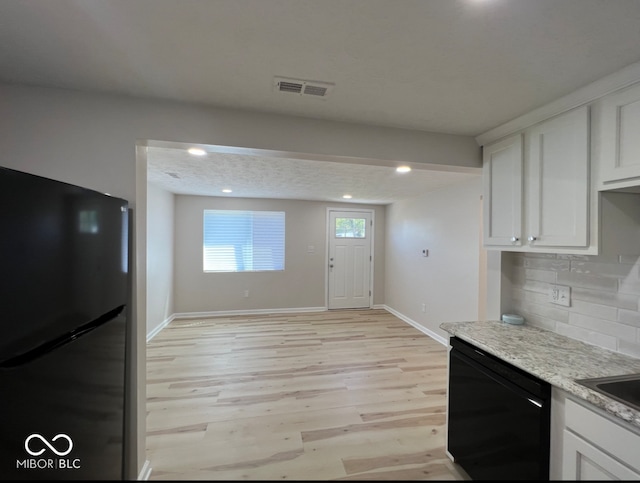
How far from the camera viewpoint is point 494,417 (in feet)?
4.53

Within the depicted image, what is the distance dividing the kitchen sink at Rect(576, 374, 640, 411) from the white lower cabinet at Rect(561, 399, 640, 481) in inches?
5.0

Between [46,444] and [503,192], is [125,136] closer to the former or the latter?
[46,444]

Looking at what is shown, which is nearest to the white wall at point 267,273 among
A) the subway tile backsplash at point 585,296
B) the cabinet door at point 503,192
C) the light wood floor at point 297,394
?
the light wood floor at point 297,394

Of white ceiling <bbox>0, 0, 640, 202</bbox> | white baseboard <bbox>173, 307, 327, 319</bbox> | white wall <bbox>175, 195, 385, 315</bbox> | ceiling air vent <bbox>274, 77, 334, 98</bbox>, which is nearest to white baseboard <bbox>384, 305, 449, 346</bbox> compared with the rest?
white wall <bbox>175, 195, 385, 315</bbox>

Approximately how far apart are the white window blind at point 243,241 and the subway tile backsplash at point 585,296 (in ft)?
13.2

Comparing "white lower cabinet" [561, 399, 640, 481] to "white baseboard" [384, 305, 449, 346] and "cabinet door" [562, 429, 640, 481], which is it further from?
"white baseboard" [384, 305, 449, 346]

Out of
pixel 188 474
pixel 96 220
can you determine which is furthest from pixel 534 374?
A: pixel 96 220

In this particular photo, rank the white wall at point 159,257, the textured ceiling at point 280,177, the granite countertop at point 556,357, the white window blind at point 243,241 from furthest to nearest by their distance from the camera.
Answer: the white window blind at point 243,241
the white wall at point 159,257
the textured ceiling at point 280,177
the granite countertop at point 556,357

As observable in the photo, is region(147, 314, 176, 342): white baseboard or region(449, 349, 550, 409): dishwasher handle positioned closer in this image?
region(449, 349, 550, 409): dishwasher handle

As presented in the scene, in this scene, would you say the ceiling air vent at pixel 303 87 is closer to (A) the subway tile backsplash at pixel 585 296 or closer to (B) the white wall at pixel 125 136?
(B) the white wall at pixel 125 136

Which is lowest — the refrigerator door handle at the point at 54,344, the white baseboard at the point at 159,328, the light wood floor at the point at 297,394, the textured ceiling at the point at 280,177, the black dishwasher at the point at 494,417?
the light wood floor at the point at 297,394

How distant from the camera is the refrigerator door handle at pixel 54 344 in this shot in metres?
0.73

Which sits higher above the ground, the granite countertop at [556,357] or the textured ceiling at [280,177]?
the textured ceiling at [280,177]

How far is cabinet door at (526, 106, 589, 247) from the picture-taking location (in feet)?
4.49
